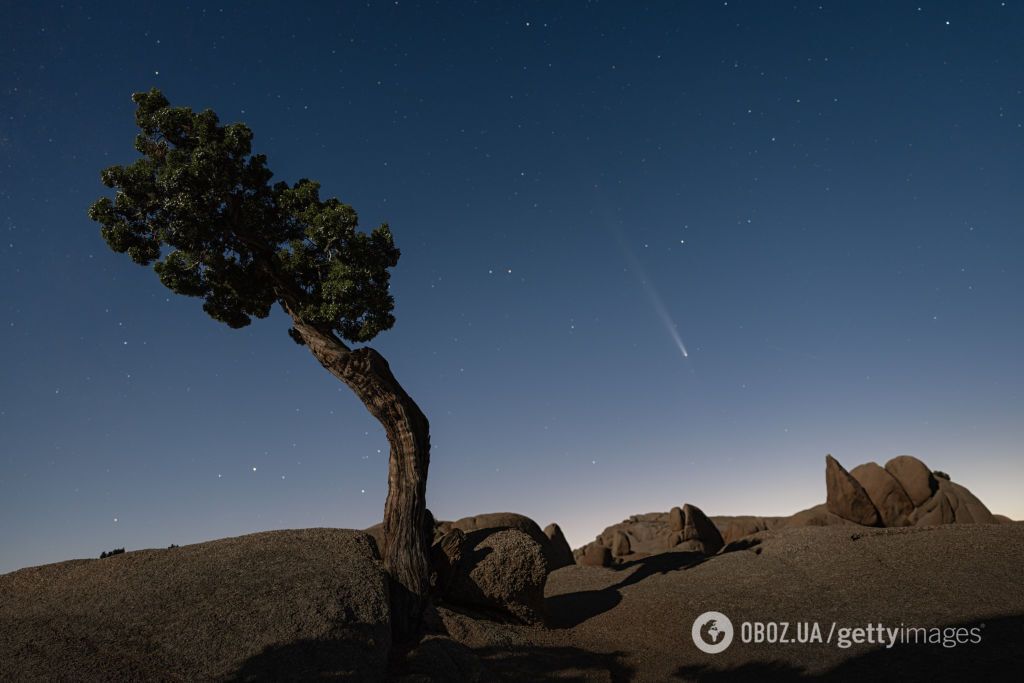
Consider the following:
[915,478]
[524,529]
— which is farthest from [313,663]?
[915,478]

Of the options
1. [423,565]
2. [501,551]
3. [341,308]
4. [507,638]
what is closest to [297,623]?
[423,565]

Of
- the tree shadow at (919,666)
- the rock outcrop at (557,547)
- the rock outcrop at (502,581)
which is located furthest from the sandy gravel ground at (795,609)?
the rock outcrop at (557,547)

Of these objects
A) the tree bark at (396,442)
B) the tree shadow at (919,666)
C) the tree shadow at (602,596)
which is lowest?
the tree shadow at (919,666)

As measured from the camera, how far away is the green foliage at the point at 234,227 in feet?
57.1

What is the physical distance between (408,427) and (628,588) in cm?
909

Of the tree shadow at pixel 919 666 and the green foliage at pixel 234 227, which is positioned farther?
the green foliage at pixel 234 227

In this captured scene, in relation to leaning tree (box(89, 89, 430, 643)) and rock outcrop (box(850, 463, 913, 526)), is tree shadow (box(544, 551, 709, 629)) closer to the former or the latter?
leaning tree (box(89, 89, 430, 643))

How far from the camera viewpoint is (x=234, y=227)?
1845 centimetres

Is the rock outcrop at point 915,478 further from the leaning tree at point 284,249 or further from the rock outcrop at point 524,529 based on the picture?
the leaning tree at point 284,249

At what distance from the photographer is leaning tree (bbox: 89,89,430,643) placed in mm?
17203

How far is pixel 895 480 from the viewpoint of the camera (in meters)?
31.9

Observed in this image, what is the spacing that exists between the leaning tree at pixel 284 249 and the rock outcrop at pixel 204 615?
2121 millimetres

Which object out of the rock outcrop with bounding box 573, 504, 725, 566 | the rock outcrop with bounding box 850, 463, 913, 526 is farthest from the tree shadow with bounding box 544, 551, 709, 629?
the rock outcrop with bounding box 850, 463, 913, 526

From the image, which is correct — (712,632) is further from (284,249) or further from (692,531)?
(692,531)
